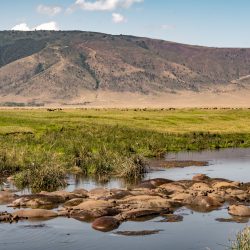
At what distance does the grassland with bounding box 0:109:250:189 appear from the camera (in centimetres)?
3250

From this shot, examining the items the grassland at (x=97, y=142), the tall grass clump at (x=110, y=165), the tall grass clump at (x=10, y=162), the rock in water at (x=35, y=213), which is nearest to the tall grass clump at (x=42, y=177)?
the grassland at (x=97, y=142)

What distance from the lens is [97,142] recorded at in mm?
46500

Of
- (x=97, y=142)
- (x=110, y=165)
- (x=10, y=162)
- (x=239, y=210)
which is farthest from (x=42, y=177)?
(x=97, y=142)

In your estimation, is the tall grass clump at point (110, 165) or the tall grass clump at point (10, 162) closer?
the tall grass clump at point (110, 165)

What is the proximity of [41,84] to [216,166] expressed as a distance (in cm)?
16363

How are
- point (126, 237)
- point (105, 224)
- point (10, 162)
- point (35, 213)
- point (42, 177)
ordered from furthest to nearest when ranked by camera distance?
1. point (10, 162)
2. point (42, 177)
3. point (35, 213)
4. point (105, 224)
5. point (126, 237)

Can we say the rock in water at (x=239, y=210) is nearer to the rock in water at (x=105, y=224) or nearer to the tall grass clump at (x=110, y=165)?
the rock in water at (x=105, y=224)

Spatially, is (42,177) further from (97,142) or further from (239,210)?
(97,142)

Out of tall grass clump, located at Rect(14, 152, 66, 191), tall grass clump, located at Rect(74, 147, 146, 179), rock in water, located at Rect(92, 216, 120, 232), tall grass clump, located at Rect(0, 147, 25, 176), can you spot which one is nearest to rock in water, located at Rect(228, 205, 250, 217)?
rock in water, located at Rect(92, 216, 120, 232)

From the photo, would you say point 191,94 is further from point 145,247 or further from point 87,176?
point 145,247

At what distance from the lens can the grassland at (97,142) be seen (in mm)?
32500

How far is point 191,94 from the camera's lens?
191 metres

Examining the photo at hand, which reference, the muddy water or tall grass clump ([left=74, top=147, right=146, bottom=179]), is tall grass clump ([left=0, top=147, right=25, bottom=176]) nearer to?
tall grass clump ([left=74, top=147, right=146, bottom=179])

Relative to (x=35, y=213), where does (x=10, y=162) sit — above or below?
above
